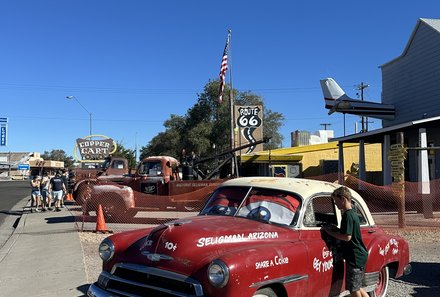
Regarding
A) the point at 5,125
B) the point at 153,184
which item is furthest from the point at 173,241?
the point at 5,125

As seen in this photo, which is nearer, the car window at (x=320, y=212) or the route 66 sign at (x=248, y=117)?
the car window at (x=320, y=212)

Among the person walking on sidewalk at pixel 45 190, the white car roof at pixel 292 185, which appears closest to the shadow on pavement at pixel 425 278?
the white car roof at pixel 292 185

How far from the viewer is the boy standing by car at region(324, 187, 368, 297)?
5.15 meters

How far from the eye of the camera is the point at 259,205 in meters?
5.43

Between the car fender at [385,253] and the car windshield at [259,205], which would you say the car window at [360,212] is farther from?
the car windshield at [259,205]

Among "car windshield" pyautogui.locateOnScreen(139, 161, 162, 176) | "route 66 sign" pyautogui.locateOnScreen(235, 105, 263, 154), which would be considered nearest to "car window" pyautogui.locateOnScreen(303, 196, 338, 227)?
"car windshield" pyautogui.locateOnScreen(139, 161, 162, 176)

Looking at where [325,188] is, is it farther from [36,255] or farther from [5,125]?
[5,125]

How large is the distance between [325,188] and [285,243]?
1335 millimetres

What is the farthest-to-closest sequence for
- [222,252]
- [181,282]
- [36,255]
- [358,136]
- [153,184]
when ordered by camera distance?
[358,136] → [153,184] → [36,255] → [222,252] → [181,282]

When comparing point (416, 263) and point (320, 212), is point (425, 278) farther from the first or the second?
point (320, 212)

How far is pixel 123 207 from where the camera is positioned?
1344 centimetres

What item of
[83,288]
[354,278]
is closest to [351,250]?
[354,278]

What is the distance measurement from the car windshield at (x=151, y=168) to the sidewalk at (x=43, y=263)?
3563 mm

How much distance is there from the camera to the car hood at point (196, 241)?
173 inches
